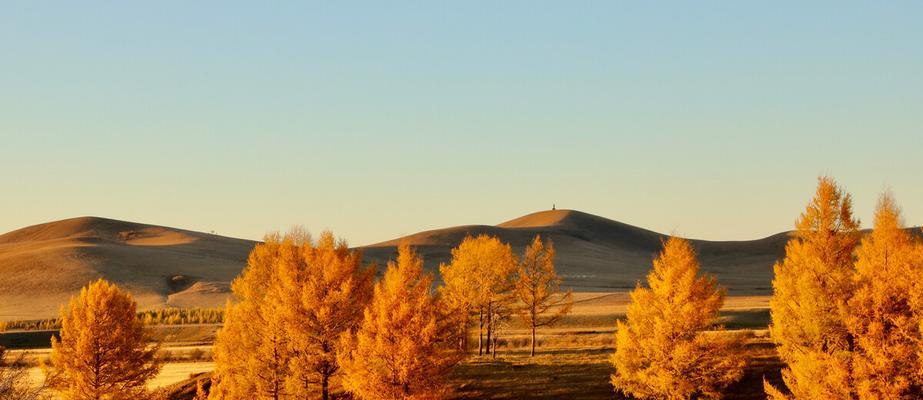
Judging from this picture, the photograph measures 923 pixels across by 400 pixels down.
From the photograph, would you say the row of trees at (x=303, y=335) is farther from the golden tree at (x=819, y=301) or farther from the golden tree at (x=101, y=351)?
the golden tree at (x=819, y=301)

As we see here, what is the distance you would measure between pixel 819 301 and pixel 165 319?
82.8m

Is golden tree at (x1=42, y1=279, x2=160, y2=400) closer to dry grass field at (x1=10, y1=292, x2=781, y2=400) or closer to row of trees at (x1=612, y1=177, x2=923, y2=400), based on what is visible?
dry grass field at (x1=10, y1=292, x2=781, y2=400)

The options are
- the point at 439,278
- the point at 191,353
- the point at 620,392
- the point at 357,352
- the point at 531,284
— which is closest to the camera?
the point at 357,352

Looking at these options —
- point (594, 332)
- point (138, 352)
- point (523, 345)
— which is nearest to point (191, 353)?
point (138, 352)

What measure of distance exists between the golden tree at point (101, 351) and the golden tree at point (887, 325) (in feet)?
140

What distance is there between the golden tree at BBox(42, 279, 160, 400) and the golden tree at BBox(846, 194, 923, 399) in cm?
4260

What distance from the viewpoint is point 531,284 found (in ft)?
246

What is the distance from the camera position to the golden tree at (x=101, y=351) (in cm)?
5831

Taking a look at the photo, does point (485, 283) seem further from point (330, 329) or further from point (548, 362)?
point (330, 329)

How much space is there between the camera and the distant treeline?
10936 cm

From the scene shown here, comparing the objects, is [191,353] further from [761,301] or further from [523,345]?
[761,301]

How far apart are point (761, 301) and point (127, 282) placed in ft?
354

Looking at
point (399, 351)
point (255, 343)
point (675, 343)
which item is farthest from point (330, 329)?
point (675, 343)

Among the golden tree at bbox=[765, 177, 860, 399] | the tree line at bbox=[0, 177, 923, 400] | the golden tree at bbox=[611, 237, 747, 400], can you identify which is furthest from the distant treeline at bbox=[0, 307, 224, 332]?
the golden tree at bbox=[765, 177, 860, 399]
